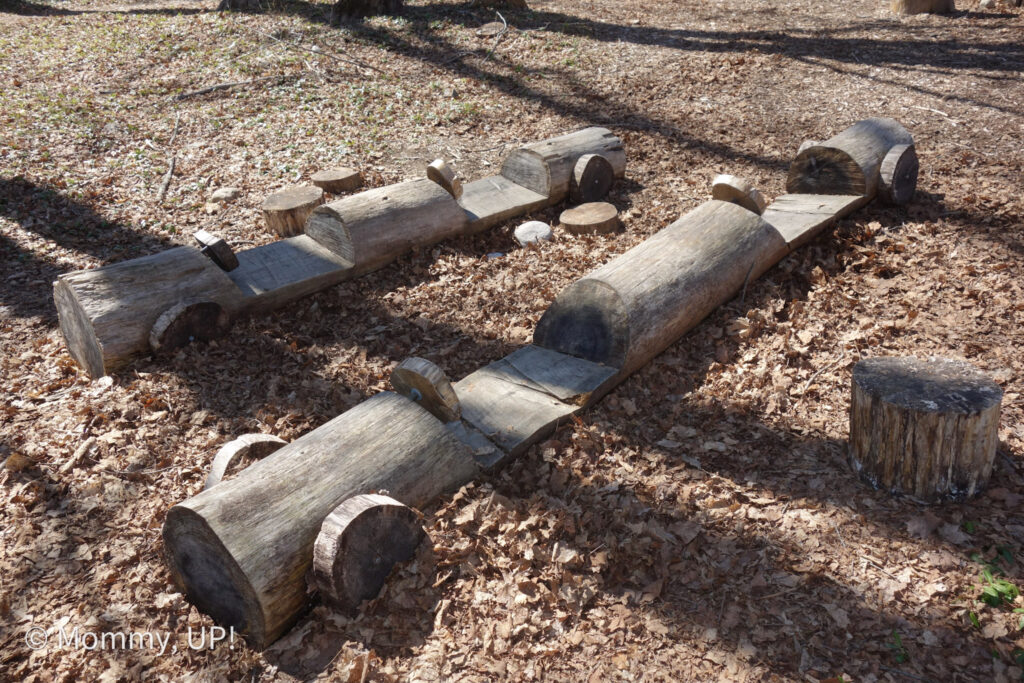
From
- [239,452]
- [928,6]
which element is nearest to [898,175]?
[239,452]

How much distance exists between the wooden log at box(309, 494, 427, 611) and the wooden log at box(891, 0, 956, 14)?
1252 centimetres

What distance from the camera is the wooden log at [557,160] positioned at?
7.22 metres

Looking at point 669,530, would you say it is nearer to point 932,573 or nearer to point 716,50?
point 932,573

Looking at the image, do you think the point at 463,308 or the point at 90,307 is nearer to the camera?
the point at 90,307

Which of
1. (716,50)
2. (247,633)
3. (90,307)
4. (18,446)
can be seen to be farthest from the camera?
(716,50)

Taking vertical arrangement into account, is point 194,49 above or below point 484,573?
above

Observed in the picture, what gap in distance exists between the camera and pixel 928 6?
11383mm

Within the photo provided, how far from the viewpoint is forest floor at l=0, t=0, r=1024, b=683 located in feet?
10.2

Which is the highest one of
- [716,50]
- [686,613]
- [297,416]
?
[716,50]

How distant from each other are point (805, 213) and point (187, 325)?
5.28 metres

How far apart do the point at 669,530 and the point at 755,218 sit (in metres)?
3.05

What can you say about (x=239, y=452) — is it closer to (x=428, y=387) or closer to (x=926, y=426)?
(x=428, y=387)

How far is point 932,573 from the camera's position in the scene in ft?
10.5

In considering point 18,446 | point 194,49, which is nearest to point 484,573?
point 18,446
